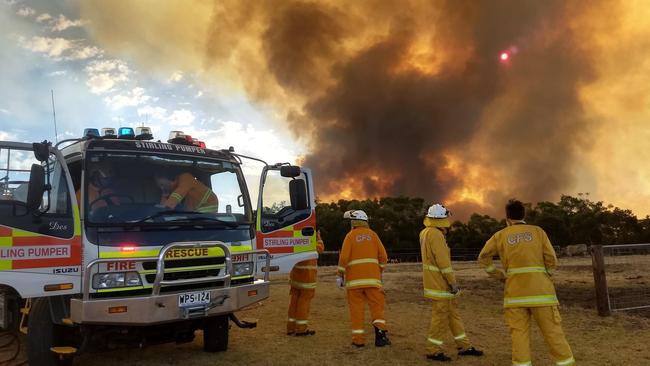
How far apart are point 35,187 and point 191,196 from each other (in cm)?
170

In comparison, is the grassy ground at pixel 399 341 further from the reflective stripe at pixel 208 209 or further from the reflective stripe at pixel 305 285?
the reflective stripe at pixel 208 209

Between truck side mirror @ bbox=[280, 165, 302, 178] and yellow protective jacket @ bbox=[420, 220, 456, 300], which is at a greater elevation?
truck side mirror @ bbox=[280, 165, 302, 178]

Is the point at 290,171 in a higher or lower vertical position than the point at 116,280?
higher

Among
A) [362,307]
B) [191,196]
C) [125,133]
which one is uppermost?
[125,133]

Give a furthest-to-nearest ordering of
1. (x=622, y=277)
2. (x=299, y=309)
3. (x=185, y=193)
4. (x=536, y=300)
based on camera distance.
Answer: (x=622, y=277), (x=299, y=309), (x=185, y=193), (x=536, y=300)

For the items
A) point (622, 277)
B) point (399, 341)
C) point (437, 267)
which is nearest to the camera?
point (437, 267)

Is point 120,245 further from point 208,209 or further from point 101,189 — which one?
point 208,209

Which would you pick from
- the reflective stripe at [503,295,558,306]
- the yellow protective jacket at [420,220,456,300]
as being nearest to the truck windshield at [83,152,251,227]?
the yellow protective jacket at [420,220,456,300]

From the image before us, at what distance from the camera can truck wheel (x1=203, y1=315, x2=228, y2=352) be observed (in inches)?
275

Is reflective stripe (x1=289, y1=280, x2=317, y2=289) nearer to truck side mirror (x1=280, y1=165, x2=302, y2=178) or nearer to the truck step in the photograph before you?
truck side mirror (x1=280, y1=165, x2=302, y2=178)

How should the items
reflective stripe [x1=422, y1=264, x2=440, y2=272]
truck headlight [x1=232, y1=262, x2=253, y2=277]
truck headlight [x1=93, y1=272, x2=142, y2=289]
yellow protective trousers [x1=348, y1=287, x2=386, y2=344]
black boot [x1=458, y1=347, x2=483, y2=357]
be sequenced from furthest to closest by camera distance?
1. yellow protective trousers [x1=348, y1=287, x2=386, y2=344]
2. black boot [x1=458, y1=347, x2=483, y2=357]
3. reflective stripe [x1=422, y1=264, x2=440, y2=272]
4. truck headlight [x1=232, y1=262, x2=253, y2=277]
5. truck headlight [x1=93, y1=272, x2=142, y2=289]

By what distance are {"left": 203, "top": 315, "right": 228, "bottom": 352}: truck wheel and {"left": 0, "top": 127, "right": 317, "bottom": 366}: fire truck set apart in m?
0.13

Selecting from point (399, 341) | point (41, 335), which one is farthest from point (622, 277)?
point (41, 335)

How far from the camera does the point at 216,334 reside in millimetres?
7012
